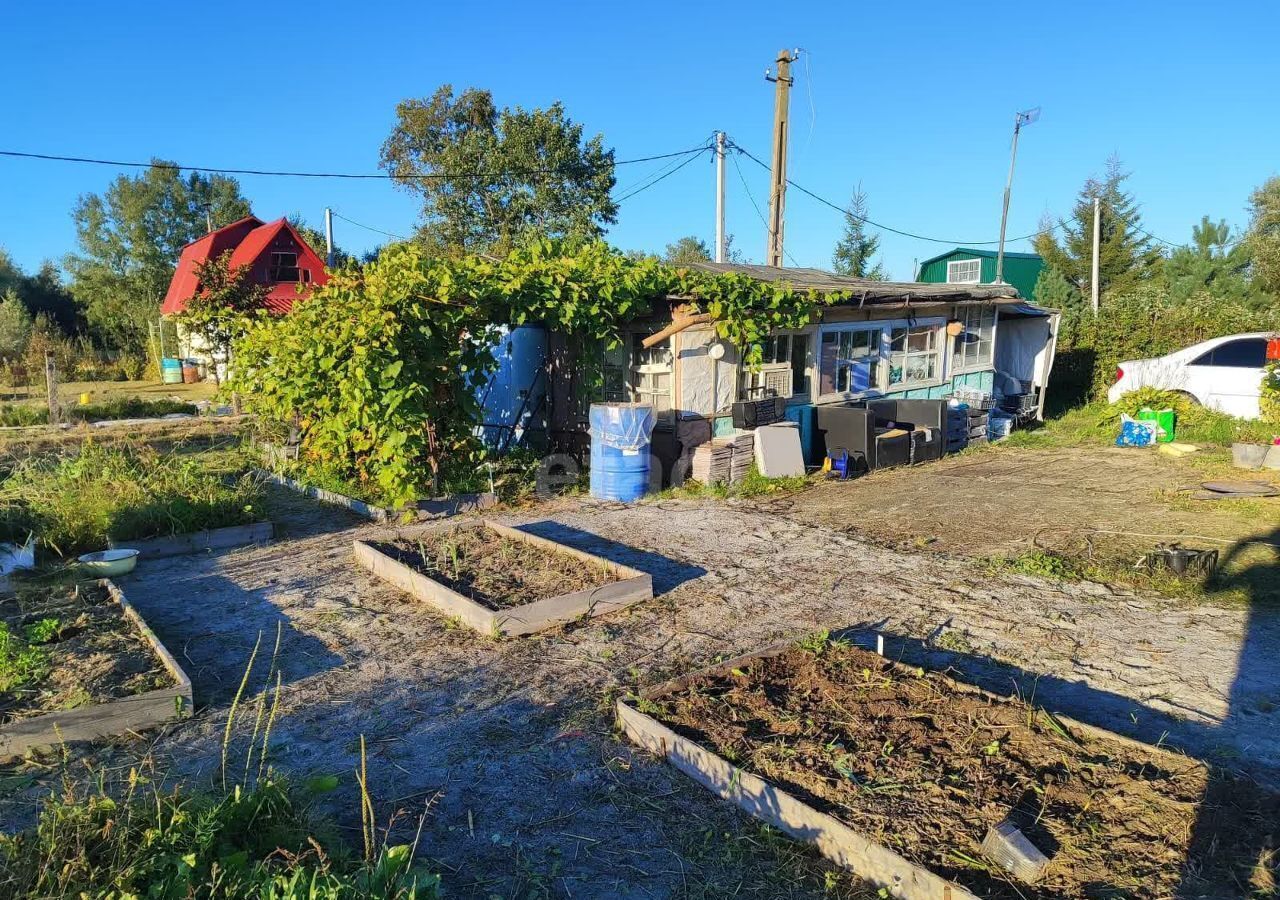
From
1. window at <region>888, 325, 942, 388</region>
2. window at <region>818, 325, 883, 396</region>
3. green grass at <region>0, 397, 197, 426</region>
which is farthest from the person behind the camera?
green grass at <region>0, 397, 197, 426</region>

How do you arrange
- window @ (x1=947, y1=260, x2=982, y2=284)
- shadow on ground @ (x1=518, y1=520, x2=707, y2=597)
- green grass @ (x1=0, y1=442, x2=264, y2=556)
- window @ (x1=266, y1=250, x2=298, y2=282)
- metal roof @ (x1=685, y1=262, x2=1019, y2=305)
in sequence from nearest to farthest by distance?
1. shadow on ground @ (x1=518, y1=520, x2=707, y2=597)
2. green grass @ (x1=0, y1=442, x2=264, y2=556)
3. metal roof @ (x1=685, y1=262, x2=1019, y2=305)
4. window @ (x1=266, y1=250, x2=298, y2=282)
5. window @ (x1=947, y1=260, x2=982, y2=284)

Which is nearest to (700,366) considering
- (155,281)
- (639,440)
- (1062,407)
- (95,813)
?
(639,440)

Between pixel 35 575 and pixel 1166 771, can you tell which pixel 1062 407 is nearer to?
pixel 1166 771

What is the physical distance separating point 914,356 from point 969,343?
2126 mm

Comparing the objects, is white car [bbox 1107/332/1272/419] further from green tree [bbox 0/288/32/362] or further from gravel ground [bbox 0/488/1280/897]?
green tree [bbox 0/288/32/362]

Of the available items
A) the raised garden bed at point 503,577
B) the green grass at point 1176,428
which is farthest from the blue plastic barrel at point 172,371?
the green grass at point 1176,428

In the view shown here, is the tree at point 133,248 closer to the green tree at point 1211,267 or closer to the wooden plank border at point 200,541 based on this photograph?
the wooden plank border at point 200,541

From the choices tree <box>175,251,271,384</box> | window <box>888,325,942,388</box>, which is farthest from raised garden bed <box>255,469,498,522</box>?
tree <box>175,251,271,384</box>

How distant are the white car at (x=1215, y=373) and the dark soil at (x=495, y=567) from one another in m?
12.7

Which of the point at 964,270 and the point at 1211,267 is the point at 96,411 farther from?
the point at 1211,267

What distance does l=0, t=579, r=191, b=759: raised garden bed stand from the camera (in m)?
4.05

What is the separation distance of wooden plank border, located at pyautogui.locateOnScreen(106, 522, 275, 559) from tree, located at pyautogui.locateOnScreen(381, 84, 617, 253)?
20.9 m

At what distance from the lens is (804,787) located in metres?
3.51

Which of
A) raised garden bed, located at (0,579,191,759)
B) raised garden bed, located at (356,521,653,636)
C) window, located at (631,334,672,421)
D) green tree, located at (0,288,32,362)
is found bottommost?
raised garden bed, located at (0,579,191,759)
